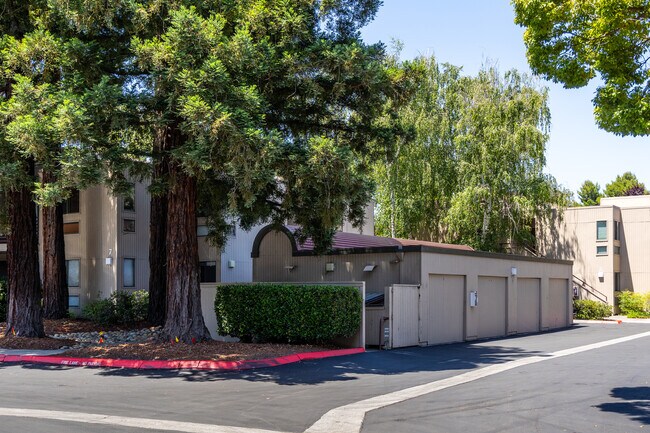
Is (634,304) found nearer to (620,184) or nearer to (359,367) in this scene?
(359,367)

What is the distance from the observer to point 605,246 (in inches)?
1636

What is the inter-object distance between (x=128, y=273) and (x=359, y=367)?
49.5ft

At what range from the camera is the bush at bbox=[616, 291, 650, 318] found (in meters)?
39.3

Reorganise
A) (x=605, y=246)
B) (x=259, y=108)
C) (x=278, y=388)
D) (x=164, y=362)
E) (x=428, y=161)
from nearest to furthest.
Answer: (x=278, y=388) < (x=164, y=362) < (x=259, y=108) < (x=428, y=161) < (x=605, y=246)

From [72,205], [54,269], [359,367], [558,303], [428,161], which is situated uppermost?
[428,161]

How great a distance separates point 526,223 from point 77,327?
26579 mm

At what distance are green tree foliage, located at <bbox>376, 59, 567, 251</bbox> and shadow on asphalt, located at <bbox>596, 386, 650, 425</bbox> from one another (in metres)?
26.2

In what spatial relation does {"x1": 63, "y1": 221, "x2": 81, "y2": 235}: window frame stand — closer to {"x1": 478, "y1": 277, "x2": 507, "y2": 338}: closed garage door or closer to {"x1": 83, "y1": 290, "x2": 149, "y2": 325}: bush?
{"x1": 83, "y1": 290, "x2": 149, "y2": 325}: bush

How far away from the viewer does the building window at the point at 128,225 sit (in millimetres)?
27750

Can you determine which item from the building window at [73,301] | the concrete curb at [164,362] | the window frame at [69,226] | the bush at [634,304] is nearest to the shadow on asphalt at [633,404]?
the concrete curb at [164,362]

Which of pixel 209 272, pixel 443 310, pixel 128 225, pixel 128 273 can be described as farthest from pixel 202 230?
pixel 443 310

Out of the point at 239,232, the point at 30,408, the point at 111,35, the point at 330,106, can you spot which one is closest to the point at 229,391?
the point at 30,408

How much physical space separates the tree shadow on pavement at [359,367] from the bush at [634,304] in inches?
903

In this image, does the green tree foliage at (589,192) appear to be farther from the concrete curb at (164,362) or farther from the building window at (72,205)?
the concrete curb at (164,362)
